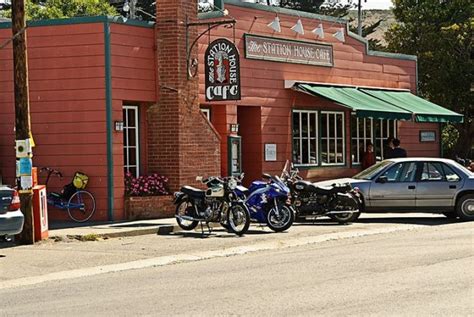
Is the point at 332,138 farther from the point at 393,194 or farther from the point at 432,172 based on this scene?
the point at 393,194

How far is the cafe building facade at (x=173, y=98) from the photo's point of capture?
19.1 meters

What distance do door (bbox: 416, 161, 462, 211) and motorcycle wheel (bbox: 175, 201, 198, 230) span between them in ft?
16.9

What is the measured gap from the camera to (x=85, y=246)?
15461 mm

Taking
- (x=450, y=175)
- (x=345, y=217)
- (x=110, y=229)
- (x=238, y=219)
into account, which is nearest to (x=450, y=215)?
(x=450, y=175)

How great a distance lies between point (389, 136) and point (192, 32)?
984cm

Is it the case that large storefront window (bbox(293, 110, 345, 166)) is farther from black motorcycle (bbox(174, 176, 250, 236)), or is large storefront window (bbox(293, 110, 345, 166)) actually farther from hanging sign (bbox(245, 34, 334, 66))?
black motorcycle (bbox(174, 176, 250, 236))

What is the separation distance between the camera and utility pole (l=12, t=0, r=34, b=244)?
50.1 ft

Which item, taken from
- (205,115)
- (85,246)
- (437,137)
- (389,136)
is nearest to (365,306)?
(85,246)

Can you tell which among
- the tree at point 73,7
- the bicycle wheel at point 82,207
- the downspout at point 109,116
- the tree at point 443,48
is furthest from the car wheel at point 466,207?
the tree at point 73,7

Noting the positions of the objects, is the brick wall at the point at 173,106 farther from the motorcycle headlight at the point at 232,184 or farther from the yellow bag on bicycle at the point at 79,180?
the motorcycle headlight at the point at 232,184

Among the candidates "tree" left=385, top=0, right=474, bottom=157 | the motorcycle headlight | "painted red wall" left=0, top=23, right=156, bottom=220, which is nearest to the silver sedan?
the motorcycle headlight

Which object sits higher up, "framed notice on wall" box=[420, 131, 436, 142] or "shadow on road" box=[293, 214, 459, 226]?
"framed notice on wall" box=[420, 131, 436, 142]

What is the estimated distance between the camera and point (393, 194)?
1925 centimetres

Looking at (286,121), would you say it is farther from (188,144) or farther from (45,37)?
(45,37)
